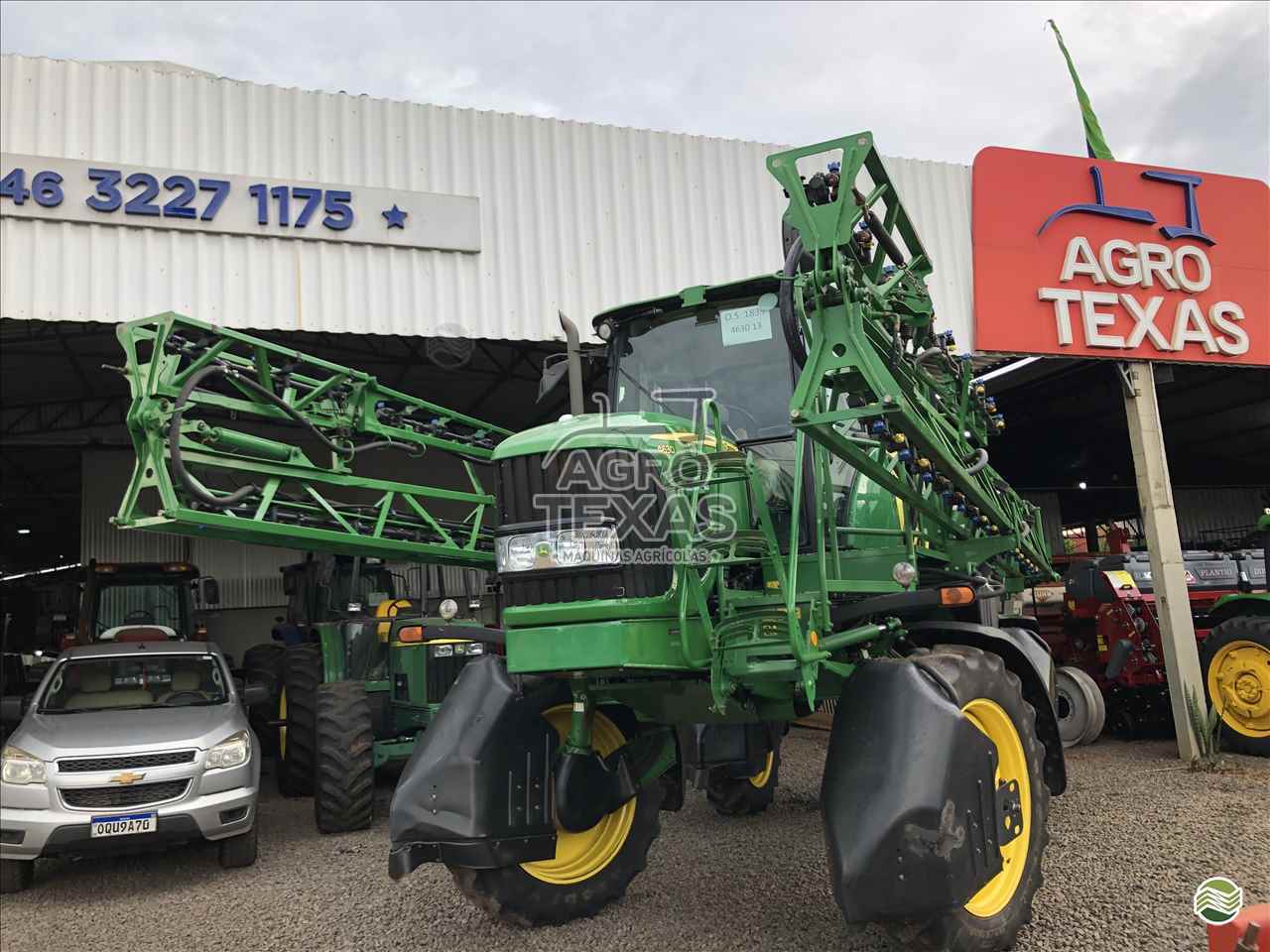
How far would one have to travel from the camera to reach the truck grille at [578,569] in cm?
381

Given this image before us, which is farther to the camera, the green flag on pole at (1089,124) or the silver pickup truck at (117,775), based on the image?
the green flag on pole at (1089,124)

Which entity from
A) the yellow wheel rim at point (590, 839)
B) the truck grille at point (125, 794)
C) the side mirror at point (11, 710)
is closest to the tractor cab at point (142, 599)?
the side mirror at point (11, 710)

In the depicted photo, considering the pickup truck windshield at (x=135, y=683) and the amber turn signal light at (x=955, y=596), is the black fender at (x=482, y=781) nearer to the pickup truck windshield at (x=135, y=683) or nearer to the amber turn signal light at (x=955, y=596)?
the amber turn signal light at (x=955, y=596)

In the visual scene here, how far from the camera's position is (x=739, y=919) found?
4.55 metres

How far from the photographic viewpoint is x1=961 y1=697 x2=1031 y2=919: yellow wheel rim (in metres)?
3.92

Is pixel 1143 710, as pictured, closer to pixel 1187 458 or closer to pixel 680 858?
pixel 680 858

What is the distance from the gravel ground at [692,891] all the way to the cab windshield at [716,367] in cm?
232

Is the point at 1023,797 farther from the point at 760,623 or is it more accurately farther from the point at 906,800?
the point at 760,623

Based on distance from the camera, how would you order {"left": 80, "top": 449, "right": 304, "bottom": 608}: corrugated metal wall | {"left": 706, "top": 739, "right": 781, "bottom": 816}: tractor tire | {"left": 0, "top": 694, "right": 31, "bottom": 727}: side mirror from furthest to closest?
{"left": 80, "top": 449, "right": 304, "bottom": 608}: corrugated metal wall, {"left": 0, "top": 694, "right": 31, "bottom": 727}: side mirror, {"left": 706, "top": 739, "right": 781, "bottom": 816}: tractor tire

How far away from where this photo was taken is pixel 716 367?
4.83 m

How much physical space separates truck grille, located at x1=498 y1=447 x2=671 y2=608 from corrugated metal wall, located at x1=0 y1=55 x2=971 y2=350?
18.2 feet

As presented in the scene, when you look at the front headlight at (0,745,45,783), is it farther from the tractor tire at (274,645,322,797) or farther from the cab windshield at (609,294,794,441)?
the cab windshield at (609,294,794,441)

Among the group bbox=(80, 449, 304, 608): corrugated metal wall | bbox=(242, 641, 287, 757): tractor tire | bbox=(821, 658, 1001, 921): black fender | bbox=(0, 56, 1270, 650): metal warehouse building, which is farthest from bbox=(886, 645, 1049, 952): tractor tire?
bbox=(80, 449, 304, 608): corrugated metal wall
